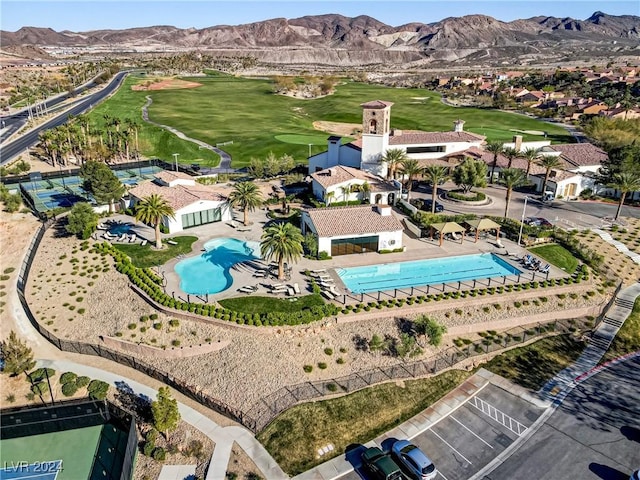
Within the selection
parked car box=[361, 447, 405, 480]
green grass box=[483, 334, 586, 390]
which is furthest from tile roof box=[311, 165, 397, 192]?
parked car box=[361, 447, 405, 480]

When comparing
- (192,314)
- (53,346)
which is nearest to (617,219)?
(192,314)

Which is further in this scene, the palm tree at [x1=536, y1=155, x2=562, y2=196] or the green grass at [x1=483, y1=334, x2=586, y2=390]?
the palm tree at [x1=536, y1=155, x2=562, y2=196]

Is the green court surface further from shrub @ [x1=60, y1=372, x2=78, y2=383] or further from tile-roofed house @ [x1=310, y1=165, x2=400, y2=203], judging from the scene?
tile-roofed house @ [x1=310, y1=165, x2=400, y2=203]

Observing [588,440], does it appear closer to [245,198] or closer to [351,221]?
[351,221]

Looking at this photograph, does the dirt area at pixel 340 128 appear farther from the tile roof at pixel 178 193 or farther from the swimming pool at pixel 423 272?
the swimming pool at pixel 423 272

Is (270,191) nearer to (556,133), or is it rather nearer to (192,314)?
(192,314)
